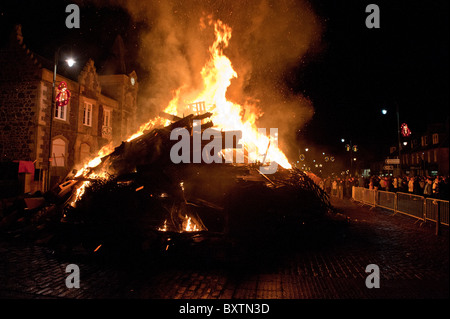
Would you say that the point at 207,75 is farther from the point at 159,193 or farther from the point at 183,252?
the point at 183,252

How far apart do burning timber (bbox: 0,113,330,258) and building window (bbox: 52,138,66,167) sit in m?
11.6

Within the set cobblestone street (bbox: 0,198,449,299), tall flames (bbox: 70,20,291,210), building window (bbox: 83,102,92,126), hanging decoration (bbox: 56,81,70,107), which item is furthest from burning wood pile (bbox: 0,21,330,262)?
building window (bbox: 83,102,92,126)

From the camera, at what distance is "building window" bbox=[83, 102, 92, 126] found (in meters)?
23.3

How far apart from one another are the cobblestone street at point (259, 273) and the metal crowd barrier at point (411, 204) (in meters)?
1.55

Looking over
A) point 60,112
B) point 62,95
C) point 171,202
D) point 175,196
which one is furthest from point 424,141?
point 60,112

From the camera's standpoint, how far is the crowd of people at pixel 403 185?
535 inches

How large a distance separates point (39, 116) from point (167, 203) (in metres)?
16.2

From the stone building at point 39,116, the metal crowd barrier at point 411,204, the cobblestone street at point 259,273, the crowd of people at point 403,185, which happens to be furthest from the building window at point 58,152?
the metal crowd barrier at point 411,204

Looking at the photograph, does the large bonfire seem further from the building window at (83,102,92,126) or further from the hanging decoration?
the building window at (83,102,92,126)

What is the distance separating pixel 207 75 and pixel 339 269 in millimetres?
13525

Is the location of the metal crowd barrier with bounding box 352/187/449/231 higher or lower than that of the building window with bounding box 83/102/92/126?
lower

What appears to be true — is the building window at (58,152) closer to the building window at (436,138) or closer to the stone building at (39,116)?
the stone building at (39,116)
